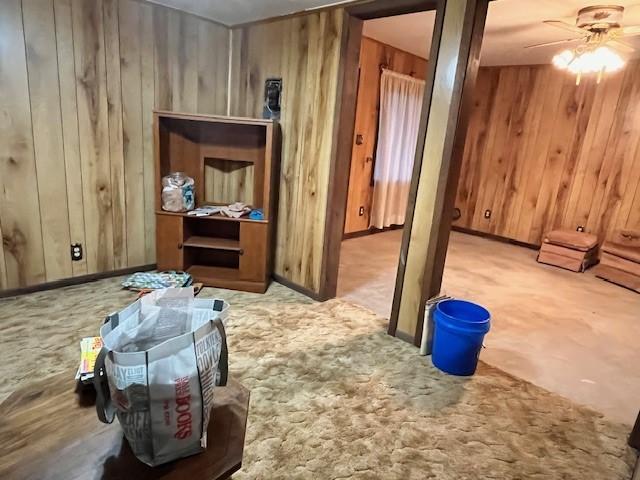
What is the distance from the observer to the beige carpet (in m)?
1.61

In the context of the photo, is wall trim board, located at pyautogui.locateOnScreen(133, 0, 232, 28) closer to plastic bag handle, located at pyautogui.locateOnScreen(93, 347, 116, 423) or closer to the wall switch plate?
the wall switch plate

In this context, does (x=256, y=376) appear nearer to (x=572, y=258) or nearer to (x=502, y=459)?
(x=502, y=459)

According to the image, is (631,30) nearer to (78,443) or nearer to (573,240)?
(573,240)

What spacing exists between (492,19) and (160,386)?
142 inches

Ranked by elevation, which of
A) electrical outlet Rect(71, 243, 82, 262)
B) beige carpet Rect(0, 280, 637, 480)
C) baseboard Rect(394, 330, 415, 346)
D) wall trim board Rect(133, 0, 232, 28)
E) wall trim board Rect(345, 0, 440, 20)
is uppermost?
wall trim board Rect(133, 0, 232, 28)

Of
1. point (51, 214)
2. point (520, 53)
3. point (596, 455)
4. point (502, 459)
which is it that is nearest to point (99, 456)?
point (502, 459)

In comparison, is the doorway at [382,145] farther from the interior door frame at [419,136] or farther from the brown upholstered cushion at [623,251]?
the brown upholstered cushion at [623,251]

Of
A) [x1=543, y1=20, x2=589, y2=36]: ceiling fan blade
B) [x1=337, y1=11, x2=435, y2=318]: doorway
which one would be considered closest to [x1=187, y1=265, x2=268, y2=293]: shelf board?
[x1=337, y1=11, x2=435, y2=318]: doorway

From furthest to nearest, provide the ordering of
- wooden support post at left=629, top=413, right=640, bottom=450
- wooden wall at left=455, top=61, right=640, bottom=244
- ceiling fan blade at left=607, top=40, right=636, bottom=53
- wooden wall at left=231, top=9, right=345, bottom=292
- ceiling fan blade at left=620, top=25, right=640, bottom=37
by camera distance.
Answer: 1. wooden wall at left=455, top=61, right=640, bottom=244
2. ceiling fan blade at left=607, top=40, right=636, bottom=53
3. ceiling fan blade at left=620, top=25, right=640, bottom=37
4. wooden wall at left=231, top=9, right=345, bottom=292
5. wooden support post at left=629, top=413, right=640, bottom=450

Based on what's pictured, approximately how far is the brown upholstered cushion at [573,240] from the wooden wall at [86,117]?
401 cm

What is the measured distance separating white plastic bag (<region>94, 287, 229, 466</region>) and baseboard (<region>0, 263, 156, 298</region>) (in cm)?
232

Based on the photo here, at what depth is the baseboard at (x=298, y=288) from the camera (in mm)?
3105

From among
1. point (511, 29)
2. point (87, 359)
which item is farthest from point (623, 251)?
point (87, 359)

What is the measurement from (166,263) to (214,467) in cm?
251
